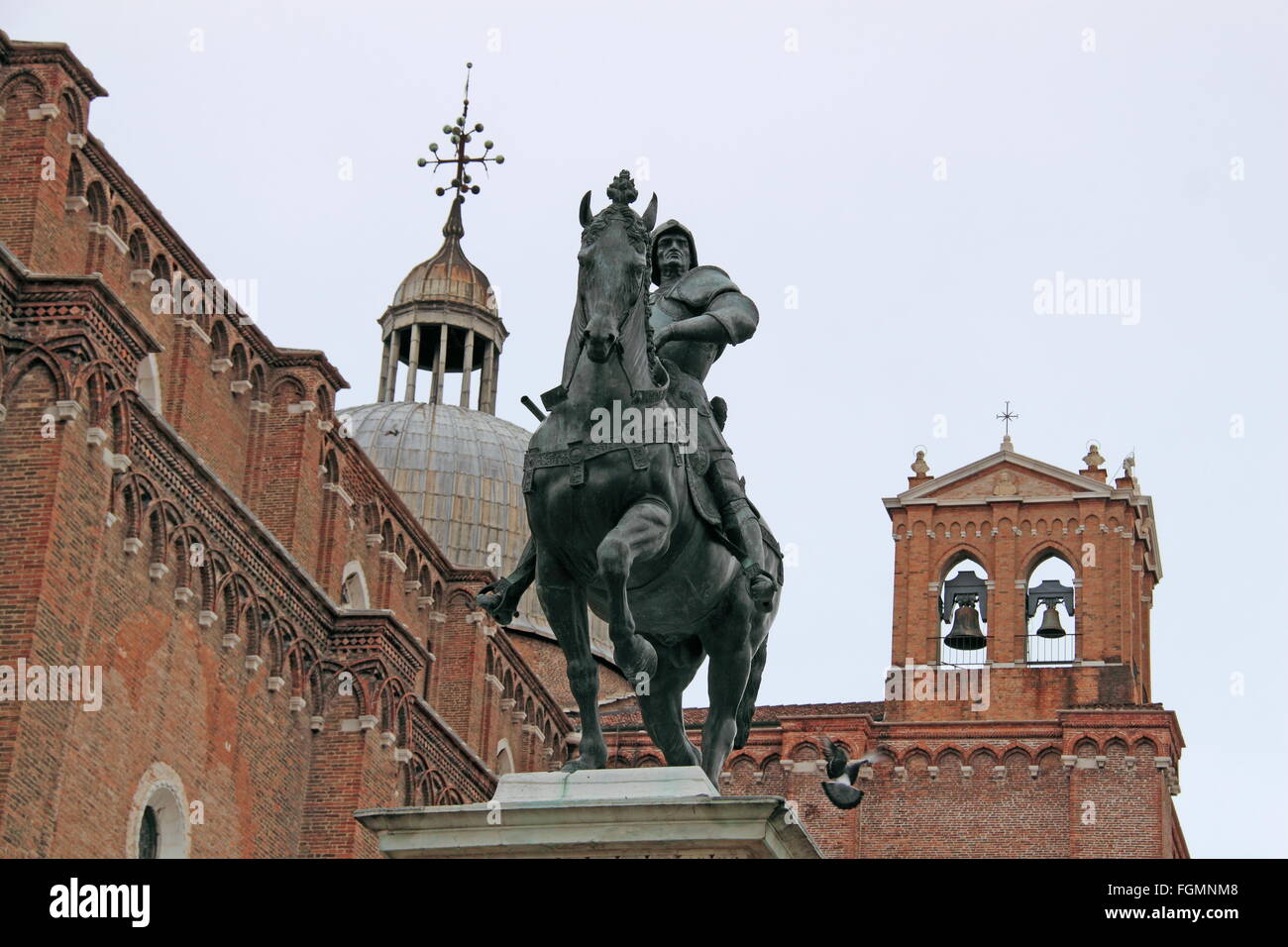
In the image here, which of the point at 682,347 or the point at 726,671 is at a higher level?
the point at 682,347

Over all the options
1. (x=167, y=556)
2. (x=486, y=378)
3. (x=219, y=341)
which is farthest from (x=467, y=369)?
(x=167, y=556)

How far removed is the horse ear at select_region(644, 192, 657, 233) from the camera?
→ 10266mm

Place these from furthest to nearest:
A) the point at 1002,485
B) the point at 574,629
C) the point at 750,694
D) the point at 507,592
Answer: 1. the point at 1002,485
2. the point at 750,694
3. the point at 507,592
4. the point at 574,629

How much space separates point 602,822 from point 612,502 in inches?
55.6

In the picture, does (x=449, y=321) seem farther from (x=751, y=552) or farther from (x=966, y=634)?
(x=751, y=552)

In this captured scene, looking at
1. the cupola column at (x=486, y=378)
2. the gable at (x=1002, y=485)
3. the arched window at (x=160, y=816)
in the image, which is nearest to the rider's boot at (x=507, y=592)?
the arched window at (x=160, y=816)

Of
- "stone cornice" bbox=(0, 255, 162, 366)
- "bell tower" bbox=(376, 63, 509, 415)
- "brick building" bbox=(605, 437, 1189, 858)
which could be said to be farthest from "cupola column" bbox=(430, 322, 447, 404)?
"stone cornice" bbox=(0, 255, 162, 366)

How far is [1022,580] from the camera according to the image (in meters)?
41.4

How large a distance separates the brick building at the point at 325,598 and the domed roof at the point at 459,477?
0.24 ft
